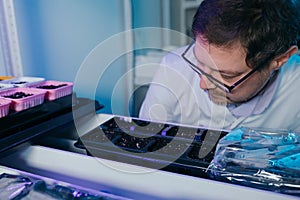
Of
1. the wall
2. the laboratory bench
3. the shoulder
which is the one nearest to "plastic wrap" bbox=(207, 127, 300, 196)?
the laboratory bench

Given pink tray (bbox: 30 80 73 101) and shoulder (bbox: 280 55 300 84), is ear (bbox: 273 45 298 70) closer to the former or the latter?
shoulder (bbox: 280 55 300 84)

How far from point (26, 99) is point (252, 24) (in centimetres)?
65

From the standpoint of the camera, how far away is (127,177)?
567 millimetres

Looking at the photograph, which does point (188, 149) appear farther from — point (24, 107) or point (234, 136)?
point (24, 107)

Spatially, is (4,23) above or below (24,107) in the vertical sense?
above

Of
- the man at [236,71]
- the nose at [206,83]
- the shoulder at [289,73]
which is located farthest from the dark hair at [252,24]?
the shoulder at [289,73]

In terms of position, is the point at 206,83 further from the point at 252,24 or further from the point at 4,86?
the point at 4,86

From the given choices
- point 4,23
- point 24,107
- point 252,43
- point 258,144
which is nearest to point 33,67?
point 4,23

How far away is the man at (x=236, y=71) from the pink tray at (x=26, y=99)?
438 millimetres

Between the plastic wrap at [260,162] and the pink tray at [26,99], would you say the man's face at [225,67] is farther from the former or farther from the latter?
the pink tray at [26,99]

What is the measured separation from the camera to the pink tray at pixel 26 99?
743 mm

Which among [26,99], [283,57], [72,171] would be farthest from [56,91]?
[283,57]

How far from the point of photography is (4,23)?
130 centimetres

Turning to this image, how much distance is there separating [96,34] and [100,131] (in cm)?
86
